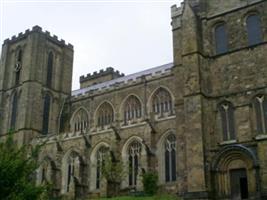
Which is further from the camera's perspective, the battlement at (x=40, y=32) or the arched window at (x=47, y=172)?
the battlement at (x=40, y=32)

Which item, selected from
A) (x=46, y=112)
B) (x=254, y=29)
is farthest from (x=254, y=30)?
(x=46, y=112)

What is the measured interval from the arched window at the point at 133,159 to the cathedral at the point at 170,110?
89 mm

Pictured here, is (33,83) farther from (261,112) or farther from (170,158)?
(261,112)

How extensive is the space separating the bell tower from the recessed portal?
2695 centimetres

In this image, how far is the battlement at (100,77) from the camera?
58.8 m

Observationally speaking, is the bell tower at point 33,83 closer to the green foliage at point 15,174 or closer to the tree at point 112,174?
the tree at point 112,174

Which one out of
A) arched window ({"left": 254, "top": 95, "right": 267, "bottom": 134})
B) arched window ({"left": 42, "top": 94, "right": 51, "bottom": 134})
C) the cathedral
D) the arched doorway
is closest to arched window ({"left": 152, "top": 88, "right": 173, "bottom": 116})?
the cathedral

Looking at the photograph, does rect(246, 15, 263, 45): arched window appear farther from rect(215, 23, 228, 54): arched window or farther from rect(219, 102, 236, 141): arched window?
rect(219, 102, 236, 141): arched window

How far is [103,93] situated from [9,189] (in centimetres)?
3043

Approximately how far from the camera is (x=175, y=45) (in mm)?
30641

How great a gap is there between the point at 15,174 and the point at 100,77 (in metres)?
45.3

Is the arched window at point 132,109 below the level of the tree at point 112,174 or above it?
above

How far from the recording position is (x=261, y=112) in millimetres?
23781

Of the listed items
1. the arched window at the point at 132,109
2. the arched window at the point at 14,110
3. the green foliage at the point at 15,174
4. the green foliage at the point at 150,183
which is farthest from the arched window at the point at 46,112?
the green foliage at the point at 15,174
